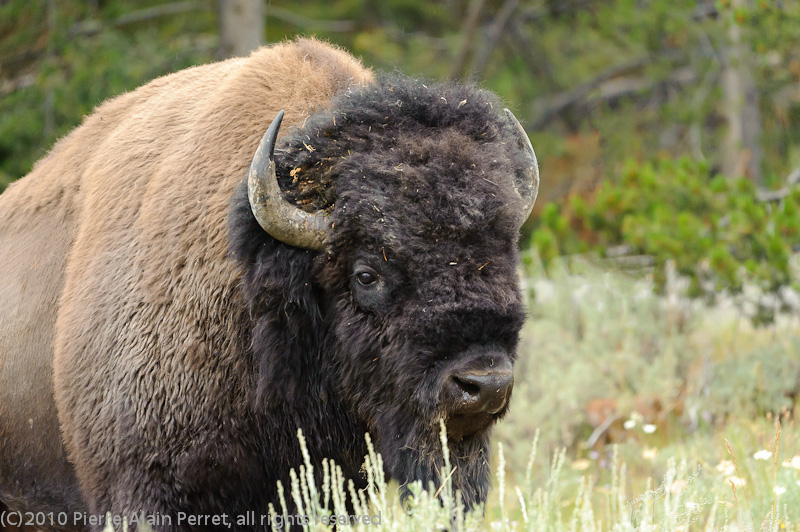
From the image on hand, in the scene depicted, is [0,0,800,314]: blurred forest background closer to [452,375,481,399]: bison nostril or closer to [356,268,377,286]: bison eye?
[356,268,377,286]: bison eye

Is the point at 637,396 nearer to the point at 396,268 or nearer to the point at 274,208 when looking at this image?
the point at 396,268

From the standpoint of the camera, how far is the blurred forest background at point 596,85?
22.7 feet

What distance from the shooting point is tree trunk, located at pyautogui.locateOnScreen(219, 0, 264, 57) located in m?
11.4

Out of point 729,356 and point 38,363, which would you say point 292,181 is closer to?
point 38,363

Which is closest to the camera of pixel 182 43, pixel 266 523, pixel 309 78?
pixel 266 523

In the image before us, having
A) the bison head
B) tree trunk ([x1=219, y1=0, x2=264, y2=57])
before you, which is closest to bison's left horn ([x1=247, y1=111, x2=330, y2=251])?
the bison head

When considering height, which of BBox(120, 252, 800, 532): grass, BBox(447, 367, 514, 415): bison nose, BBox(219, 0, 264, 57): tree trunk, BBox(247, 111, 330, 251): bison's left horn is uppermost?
BBox(219, 0, 264, 57): tree trunk

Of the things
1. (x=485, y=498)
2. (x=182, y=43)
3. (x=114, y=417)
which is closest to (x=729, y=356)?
(x=485, y=498)

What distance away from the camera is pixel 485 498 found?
3.60 meters

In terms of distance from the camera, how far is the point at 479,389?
2.97 metres

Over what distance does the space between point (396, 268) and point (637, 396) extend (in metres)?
4.23

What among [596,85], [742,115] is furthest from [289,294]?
[596,85]

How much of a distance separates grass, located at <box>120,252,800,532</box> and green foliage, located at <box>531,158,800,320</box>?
46cm

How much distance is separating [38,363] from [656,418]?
4.55 meters
